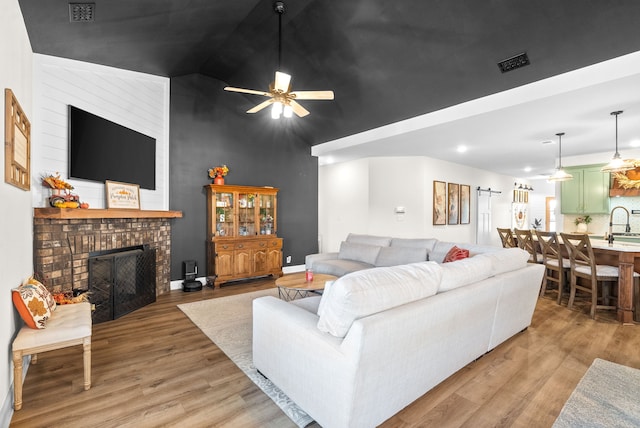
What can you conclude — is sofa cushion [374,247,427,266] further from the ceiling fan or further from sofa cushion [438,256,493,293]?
the ceiling fan

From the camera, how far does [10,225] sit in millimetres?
2049

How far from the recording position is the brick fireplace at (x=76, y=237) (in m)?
3.05

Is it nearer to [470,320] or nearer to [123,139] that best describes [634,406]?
[470,320]

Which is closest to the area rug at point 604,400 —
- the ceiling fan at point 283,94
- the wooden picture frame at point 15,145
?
the ceiling fan at point 283,94

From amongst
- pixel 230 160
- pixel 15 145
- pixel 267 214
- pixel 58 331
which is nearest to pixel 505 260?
pixel 58 331

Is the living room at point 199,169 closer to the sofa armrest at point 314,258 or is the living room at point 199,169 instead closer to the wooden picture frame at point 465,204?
the wooden picture frame at point 465,204

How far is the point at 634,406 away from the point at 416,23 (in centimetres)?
376

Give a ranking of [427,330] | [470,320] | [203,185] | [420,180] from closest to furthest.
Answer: [427,330] → [470,320] → [203,185] → [420,180]

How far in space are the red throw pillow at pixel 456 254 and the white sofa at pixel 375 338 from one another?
1032 mm

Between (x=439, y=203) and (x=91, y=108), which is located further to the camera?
(x=439, y=203)

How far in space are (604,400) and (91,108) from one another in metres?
5.74

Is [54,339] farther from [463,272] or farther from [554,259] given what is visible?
[554,259]

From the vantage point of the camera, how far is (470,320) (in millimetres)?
2262

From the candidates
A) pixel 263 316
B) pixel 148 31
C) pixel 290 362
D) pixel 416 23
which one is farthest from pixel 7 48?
pixel 416 23
